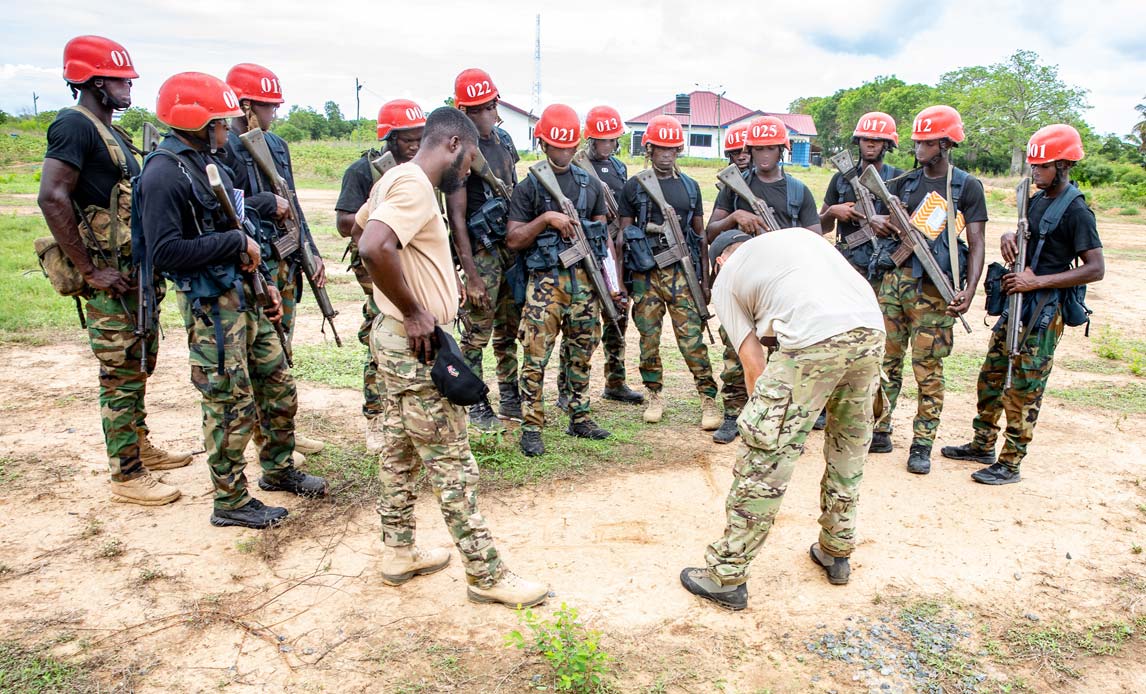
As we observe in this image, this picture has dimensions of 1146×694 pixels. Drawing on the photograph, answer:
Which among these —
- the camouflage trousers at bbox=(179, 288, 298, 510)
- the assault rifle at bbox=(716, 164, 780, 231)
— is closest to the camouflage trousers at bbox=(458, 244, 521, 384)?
the camouflage trousers at bbox=(179, 288, 298, 510)

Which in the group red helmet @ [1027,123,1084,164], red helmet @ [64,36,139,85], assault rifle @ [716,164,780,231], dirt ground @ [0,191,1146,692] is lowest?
dirt ground @ [0,191,1146,692]

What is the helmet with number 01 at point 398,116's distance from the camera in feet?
15.5

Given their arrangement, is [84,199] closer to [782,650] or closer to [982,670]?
[782,650]

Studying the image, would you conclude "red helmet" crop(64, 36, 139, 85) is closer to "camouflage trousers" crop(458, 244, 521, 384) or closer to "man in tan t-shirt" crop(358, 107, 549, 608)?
"man in tan t-shirt" crop(358, 107, 549, 608)

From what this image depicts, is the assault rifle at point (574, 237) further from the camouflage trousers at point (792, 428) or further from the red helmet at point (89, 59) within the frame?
the red helmet at point (89, 59)

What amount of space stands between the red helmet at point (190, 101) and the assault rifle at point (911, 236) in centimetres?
413

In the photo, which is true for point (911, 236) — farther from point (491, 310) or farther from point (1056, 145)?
point (491, 310)

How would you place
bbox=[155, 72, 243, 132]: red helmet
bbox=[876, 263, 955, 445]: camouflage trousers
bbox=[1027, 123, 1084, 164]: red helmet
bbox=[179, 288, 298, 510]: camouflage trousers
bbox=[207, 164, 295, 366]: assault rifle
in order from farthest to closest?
1. bbox=[876, 263, 955, 445]: camouflage trousers
2. bbox=[1027, 123, 1084, 164]: red helmet
3. bbox=[179, 288, 298, 510]: camouflage trousers
4. bbox=[155, 72, 243, 132]: red helmet
5. bbox=[207, 164, 295, 366]: assault rifle

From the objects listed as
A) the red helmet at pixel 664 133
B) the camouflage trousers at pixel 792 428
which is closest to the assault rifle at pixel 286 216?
the red helmet at pixel 664 133

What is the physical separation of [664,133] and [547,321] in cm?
171

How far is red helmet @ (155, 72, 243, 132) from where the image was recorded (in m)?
3.54

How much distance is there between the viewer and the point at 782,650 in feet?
10.2

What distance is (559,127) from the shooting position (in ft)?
16.4

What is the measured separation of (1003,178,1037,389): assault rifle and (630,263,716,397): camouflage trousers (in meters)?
2.01
